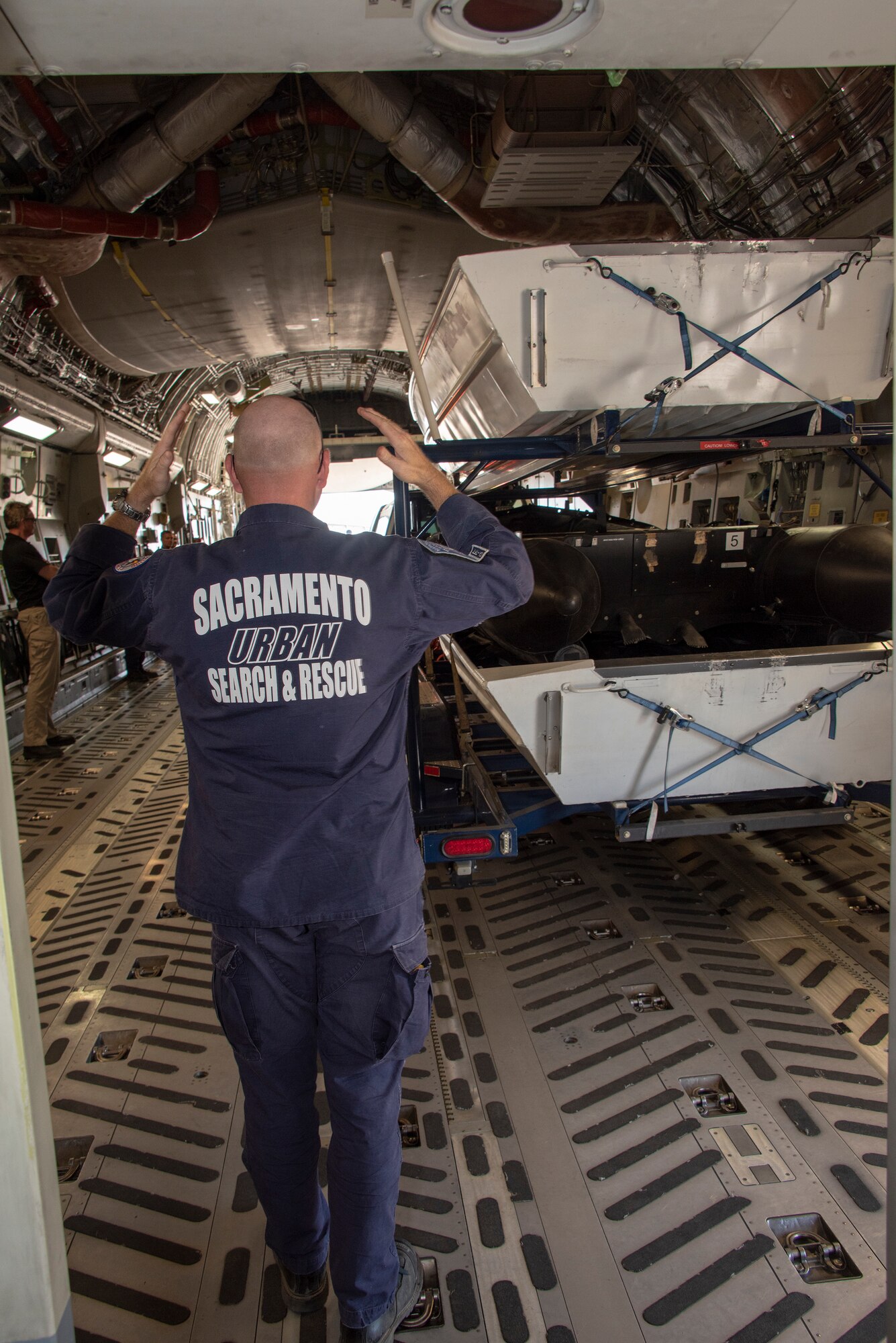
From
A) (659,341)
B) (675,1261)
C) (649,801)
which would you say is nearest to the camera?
(675,1261)

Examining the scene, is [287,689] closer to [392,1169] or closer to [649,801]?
[392,1169]

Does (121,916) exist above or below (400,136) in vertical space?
below

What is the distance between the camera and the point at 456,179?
5.32 metres

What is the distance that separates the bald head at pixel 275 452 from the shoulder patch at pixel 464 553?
318mm

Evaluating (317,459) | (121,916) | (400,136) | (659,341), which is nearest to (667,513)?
(400,136)

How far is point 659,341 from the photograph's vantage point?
3.20m

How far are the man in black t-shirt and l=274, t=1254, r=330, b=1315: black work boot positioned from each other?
19.8 ft

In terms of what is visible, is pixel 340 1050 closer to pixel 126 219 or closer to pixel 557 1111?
pixel 557 1111

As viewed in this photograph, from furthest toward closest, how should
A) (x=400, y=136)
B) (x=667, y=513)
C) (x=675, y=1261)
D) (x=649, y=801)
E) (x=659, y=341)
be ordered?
1. (x=667, y=513)
2. (x=400, y=136)
3. (x=649, y=801)
4. (x=659, y=341)
5. (x=675, y=1261)

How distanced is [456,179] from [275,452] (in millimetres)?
4532

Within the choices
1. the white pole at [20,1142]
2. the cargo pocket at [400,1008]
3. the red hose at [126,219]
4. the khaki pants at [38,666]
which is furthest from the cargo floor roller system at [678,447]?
the khaki pants at [38,666]

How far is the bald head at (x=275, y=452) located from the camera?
5.97ft

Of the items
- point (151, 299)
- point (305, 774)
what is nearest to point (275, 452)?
point (305, 774)

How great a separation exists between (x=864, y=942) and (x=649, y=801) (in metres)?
1.26
